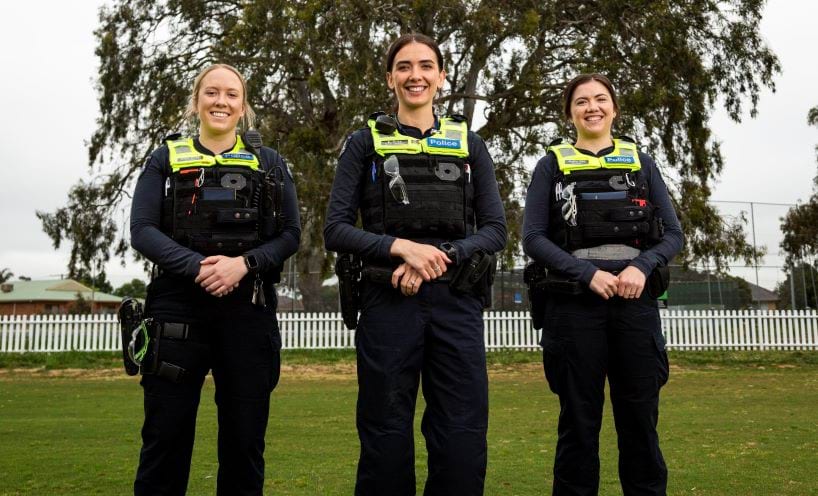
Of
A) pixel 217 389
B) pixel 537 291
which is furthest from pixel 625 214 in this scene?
pixel 217 389

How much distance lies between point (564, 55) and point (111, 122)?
13.6 meters

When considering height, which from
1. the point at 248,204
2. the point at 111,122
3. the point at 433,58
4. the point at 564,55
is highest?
the point at 564,55

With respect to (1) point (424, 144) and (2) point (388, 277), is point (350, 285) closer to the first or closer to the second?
(2) point (388, 277)

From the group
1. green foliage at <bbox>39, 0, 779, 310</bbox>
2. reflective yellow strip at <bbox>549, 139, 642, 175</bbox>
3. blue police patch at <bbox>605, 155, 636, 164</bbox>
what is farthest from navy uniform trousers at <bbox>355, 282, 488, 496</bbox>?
green foliage at <bbox>39, 0, 779, 310</bbox>

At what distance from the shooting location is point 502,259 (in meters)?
18.5

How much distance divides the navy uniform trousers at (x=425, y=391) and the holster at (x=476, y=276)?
0.05 metres

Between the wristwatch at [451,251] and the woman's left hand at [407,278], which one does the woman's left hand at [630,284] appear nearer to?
the wristwatch at [451,251]

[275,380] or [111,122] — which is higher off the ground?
[111,122]

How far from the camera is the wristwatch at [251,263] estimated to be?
10.4ft

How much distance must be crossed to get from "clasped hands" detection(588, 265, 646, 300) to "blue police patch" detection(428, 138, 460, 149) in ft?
3.01

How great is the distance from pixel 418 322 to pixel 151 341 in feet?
4.10

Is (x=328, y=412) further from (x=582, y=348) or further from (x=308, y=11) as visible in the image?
(x=308, y=11)

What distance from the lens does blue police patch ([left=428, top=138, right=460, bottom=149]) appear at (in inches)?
122

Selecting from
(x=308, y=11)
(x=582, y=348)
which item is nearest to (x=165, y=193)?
(x=582, y=348)
